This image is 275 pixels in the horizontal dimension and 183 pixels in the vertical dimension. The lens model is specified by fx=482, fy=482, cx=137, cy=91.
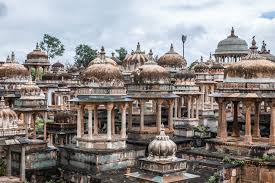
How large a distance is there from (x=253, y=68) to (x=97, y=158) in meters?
7.77

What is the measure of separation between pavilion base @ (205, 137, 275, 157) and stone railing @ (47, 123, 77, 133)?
951 centimetres

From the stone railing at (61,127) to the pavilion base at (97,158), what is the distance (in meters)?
5.67

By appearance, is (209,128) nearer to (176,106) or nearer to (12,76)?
(176,106)

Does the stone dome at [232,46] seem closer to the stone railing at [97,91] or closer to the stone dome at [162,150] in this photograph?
the stone railing at [97,91]

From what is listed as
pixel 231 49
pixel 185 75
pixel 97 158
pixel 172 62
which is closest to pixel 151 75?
pixel 185 75

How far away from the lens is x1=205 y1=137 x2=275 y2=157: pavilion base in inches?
790

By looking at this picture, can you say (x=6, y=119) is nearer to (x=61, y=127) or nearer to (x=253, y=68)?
(x=61, y=127)

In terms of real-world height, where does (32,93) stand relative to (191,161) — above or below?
above

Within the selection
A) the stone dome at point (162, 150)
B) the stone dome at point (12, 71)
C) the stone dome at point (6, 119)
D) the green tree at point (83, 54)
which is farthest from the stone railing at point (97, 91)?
the green tree at point (83, 54)

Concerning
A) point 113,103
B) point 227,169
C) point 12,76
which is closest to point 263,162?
point 227,169

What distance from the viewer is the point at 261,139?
21891 mm

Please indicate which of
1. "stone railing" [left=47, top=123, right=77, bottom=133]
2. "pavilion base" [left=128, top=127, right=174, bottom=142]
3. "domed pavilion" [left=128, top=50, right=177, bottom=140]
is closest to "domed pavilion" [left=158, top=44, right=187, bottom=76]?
"stone railing" [left=47, top=123, right=77, bottom=133]

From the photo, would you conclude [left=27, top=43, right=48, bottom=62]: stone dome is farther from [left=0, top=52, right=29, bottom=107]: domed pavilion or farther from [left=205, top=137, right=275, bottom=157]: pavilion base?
[left=205, top=137, right=275, bottom=157]: pavilion base

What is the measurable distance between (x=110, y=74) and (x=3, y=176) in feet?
21.0
